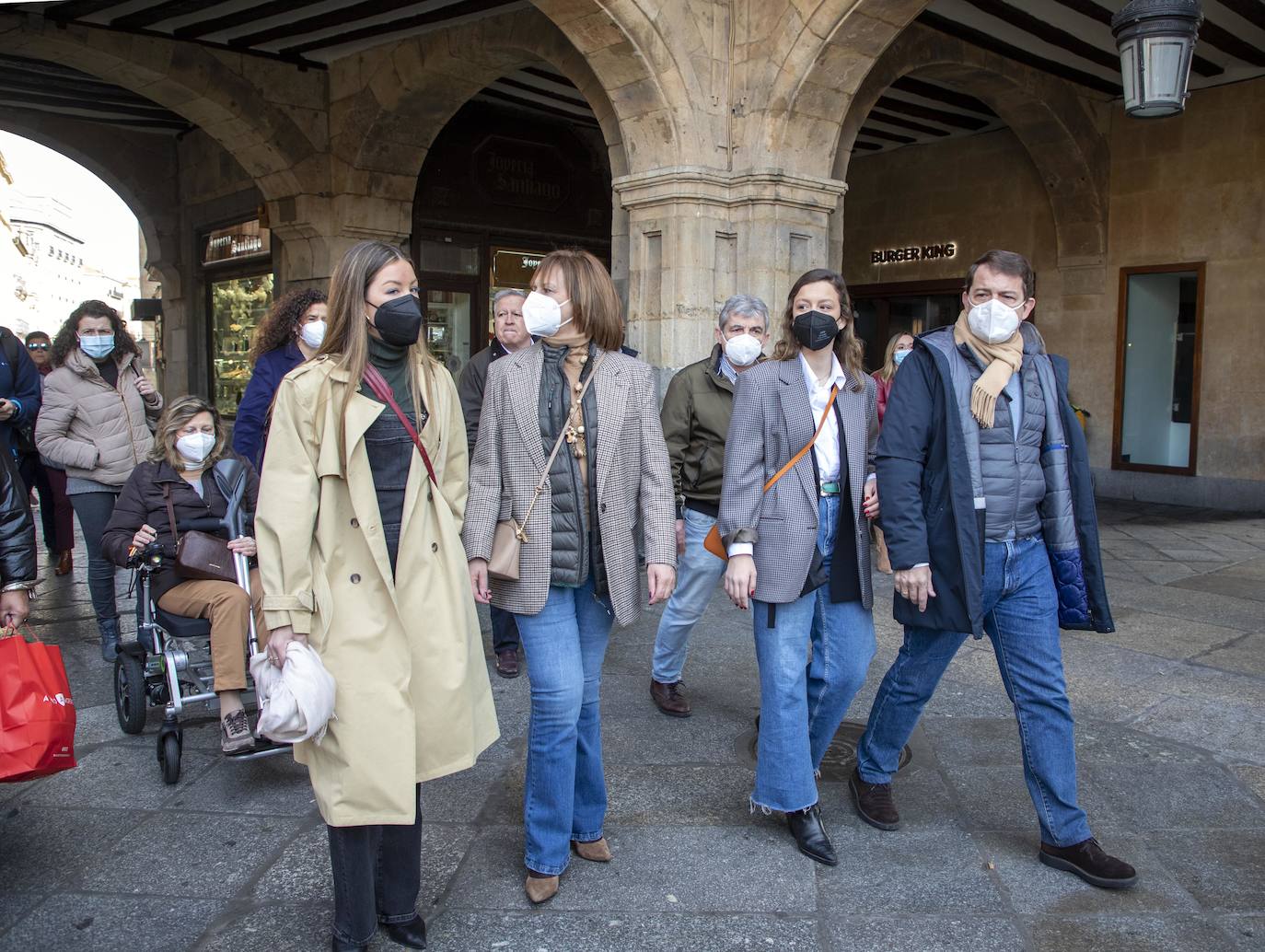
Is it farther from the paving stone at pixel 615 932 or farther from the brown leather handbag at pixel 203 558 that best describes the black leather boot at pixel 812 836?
the brown leather handbag at pixel 203 558

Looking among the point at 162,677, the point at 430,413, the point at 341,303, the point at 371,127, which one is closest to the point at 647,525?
the point at 430,413

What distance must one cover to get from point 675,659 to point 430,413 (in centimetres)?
212

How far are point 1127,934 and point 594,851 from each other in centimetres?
147

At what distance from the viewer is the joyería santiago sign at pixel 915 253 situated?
13727 millimetres

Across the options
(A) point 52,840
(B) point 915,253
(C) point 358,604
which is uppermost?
(B) point 915,253

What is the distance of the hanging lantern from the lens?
17.6 ft

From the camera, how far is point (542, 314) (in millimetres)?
3006

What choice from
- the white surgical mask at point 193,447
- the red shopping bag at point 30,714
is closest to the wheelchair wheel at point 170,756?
the red shopping bag at point 30,714

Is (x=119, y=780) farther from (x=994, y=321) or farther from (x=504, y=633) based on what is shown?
(x=994, y=321)

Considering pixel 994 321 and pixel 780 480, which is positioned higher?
pixel 994 321

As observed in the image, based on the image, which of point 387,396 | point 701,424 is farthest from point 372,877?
Result: point 701,424

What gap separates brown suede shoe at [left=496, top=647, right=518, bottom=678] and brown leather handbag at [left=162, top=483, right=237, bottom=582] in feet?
4.46

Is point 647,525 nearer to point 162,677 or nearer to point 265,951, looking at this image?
point 265,951

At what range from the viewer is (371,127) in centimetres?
1047
